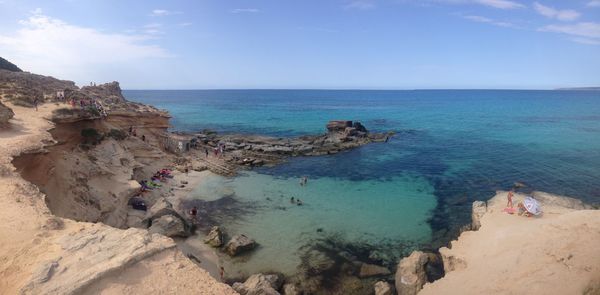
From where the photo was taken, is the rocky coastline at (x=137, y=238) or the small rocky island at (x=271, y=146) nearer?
the rocky coastline at (x=137, y=238)

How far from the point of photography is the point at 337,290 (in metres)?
16.8

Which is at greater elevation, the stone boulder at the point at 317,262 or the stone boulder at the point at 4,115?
the stone boulder at the point at 4,115

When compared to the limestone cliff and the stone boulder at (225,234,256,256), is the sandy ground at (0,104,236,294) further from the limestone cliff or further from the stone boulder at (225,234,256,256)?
the stone boulder at (225,234,256,256)

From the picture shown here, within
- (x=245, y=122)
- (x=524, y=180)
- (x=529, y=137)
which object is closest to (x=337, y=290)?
(x=524, y=180)

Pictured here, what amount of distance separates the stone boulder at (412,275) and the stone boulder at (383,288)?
20.0 inches

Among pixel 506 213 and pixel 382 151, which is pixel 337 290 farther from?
pixel 382 151

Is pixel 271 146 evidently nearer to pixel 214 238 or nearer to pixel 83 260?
pixel 214 238

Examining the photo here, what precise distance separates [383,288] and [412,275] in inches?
63.4

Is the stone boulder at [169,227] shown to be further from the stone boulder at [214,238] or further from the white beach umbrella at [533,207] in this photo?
the white beach umbrella at [533,207]

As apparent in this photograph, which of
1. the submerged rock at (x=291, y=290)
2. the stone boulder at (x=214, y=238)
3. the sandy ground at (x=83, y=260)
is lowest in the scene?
the submerged rock at (x=291, y=290)

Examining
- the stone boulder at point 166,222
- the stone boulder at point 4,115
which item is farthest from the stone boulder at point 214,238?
the stone boulder at point 4,115

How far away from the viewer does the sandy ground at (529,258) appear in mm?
13312

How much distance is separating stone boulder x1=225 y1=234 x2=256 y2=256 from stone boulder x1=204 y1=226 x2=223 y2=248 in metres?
0.87

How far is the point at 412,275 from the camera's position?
16.5m
